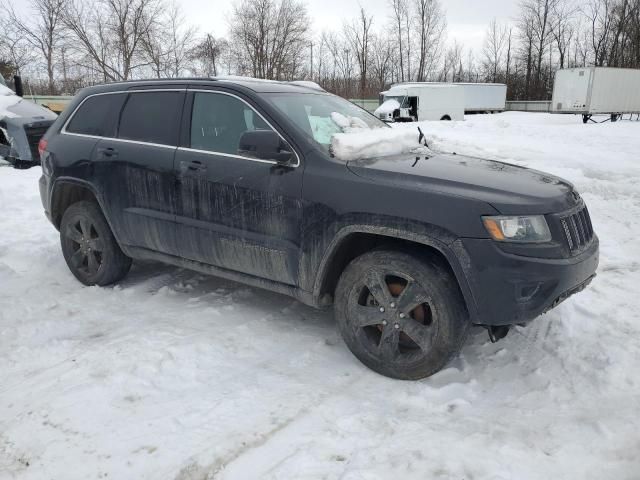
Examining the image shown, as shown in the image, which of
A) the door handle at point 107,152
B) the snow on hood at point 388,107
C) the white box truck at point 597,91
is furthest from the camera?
the snow on hood at point 388,107

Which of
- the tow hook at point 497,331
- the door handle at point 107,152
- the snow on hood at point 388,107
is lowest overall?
the tow hook at point 497,331

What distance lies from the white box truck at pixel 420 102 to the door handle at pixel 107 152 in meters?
25.9

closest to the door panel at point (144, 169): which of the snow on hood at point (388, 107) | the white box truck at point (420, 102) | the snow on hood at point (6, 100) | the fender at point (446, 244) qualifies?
the fender at point (446, 244)

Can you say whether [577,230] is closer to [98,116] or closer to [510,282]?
[510,282]

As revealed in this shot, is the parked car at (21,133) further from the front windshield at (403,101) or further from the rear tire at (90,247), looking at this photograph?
the front windshield at (403,101)

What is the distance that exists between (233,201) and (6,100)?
10.5 m

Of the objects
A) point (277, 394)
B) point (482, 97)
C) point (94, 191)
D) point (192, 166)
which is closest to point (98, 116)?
point (94, 191)

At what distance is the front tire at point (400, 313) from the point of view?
291cm

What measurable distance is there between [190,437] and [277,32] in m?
42.9

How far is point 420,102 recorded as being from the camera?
31.0 m

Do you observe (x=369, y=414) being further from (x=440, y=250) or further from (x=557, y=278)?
(x=557, y=278)

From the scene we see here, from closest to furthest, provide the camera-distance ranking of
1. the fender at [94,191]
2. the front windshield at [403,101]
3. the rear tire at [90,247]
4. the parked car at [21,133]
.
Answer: the fender at [94,191] → the rear tire at [90,247] → the parked car at [21,133] → the front windshield at [403,101]

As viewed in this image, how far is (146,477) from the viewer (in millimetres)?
2293

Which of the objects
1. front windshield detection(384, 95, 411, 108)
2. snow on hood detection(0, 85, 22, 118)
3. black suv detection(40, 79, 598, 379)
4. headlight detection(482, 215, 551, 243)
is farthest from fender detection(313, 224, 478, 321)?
front windshield detection(384, 95, 411, 108)
